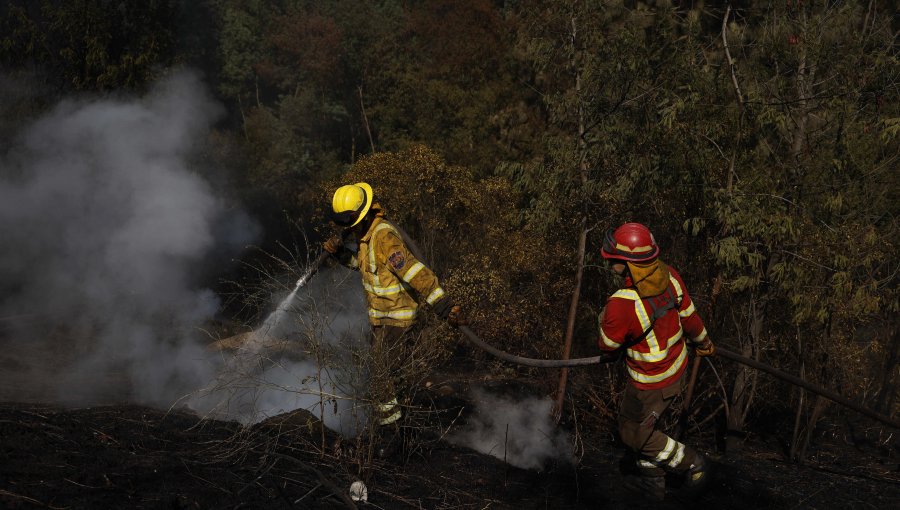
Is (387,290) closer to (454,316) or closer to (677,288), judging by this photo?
(454,316)

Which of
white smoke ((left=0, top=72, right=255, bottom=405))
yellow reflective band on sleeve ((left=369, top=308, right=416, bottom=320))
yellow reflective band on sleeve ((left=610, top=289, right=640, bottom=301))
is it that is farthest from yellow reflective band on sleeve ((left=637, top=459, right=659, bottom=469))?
white smoke ((left=0, top=72, right=255, bottom=405))

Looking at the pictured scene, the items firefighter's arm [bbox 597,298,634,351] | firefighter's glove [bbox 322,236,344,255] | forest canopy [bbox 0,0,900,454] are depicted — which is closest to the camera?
firefighter's arm [bbox 597,298,634,351]

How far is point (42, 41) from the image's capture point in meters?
22.9

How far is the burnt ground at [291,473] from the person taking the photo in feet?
14.4

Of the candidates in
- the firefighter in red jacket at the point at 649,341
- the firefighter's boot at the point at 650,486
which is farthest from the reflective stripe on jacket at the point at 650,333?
the firefighter's boot at the point at 650,486

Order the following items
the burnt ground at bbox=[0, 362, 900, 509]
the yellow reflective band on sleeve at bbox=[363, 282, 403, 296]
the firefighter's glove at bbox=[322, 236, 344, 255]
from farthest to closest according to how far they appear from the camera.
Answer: the firefighter's glove at bbox=[322, 236, 344, 255]
the yellow reflective band on sleeve at bbox=[363, 282, 403, 296]
the burnt ground at bbox=[0, 362, 900, 509]

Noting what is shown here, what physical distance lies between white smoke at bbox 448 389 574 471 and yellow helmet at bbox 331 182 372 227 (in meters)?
2.07

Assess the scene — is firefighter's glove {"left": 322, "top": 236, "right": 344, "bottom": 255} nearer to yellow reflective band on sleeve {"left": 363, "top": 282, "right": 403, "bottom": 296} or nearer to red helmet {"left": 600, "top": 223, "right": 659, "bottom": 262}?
yellow reflective band on sleeve {"left": 363, "top": 282, "right": 403, "bottom": 296}

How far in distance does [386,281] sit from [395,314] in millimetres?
272

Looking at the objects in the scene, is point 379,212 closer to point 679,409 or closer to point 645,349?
point 645,349

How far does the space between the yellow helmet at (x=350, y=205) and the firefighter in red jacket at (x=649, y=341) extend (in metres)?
1.87

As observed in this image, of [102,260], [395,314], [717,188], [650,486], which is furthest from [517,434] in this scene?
[102,260]

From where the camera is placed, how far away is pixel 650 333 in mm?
5070

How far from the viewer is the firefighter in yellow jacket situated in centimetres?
559
